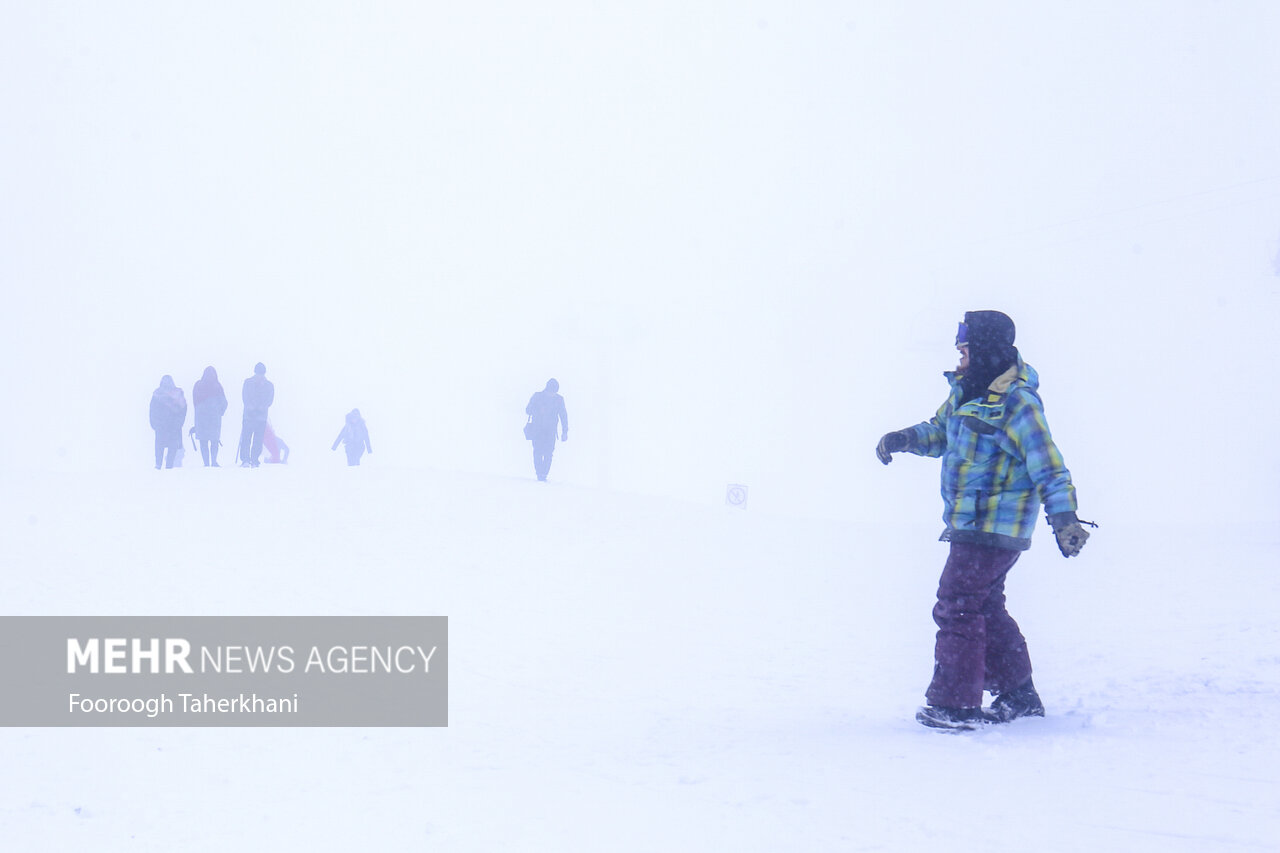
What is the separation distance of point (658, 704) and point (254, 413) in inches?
550

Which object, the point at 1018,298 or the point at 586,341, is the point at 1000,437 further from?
the point at 586,341

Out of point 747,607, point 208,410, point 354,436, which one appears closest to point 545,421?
point 208,410

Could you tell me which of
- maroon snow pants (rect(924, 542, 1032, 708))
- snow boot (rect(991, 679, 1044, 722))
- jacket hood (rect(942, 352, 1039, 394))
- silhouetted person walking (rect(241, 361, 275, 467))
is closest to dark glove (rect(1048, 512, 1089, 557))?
maroon snow pants (rect(924, 542, 1032, 708))

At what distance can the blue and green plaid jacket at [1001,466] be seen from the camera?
3930 mm

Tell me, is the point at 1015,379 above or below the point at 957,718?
above

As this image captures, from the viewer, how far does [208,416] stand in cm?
1784

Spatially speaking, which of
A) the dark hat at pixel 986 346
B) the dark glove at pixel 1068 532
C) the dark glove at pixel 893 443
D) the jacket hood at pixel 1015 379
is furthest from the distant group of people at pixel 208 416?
the dark glove at pixel 1068 532

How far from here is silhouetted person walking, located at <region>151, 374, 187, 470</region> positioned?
17.3 meters

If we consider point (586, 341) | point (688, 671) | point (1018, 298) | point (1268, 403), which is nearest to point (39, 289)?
point (586, 341)

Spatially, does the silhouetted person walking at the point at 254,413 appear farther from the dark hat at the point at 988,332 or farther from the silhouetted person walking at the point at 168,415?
the dark hat at the point at 988,332

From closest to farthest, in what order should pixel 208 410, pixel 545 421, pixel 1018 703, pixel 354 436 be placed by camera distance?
pixel 1018 703 → pixel 545 421 → pixel 208 410 → pixel 354 436

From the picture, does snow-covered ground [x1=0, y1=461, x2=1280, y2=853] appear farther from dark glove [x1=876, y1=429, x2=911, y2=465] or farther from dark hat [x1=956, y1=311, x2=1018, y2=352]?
dark hat [x1=956, y1=311, x2=1018, y2=352]

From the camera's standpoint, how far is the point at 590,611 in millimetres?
8188

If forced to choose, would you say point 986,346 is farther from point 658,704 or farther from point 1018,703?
point 658,704
